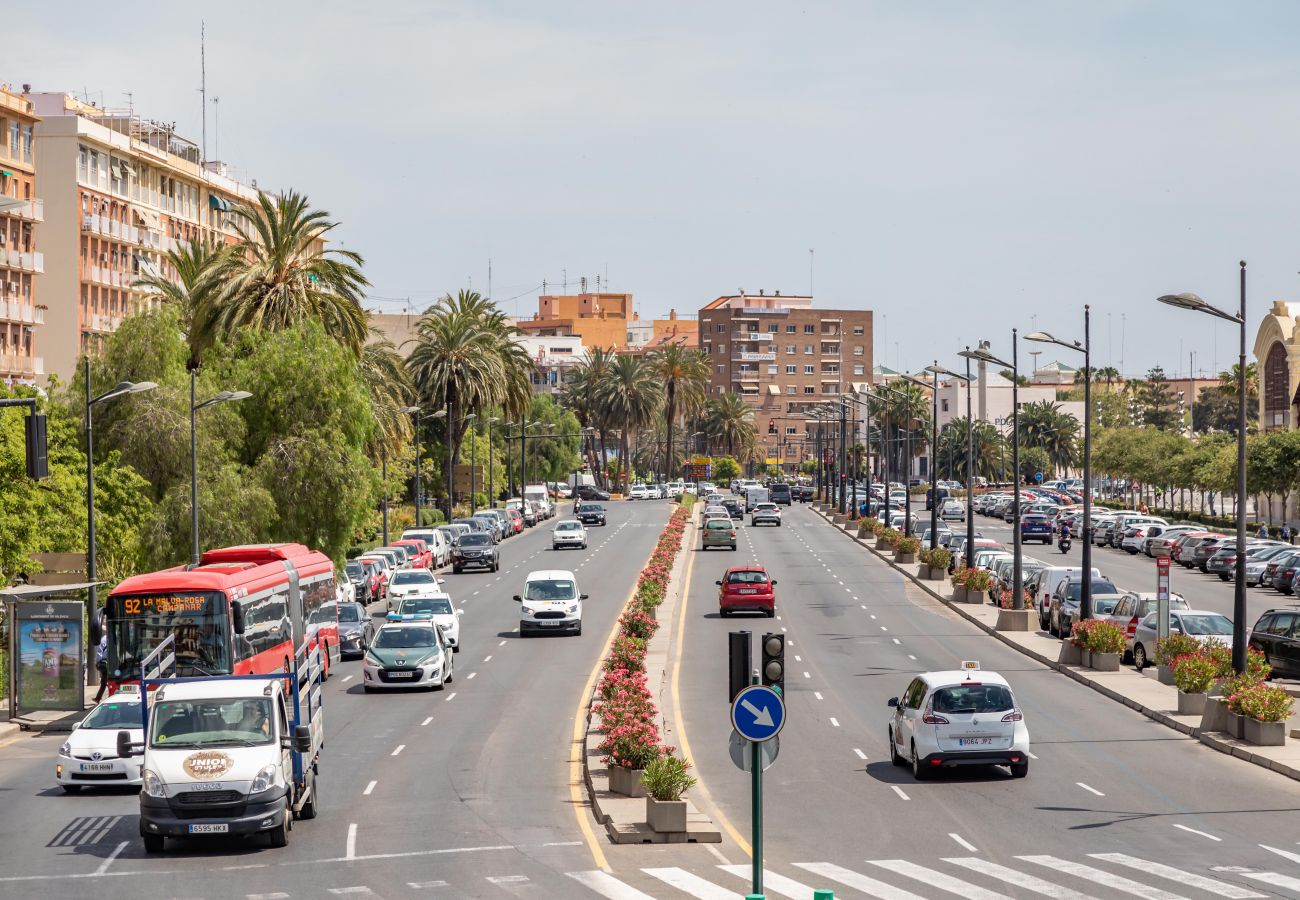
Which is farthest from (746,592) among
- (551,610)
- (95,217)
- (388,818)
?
(95,217)

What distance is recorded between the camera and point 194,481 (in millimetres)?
45281

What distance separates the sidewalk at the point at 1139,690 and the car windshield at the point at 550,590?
12.3 metres

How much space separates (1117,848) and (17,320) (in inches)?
3030

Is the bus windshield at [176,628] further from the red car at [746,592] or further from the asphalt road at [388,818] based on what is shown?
the red car at [746,592]

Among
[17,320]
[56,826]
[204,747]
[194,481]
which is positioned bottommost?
[56,826]

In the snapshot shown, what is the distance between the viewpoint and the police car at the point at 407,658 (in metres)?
37.8

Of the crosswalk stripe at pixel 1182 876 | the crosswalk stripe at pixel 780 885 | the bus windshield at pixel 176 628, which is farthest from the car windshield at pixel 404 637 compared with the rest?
the crosswalk stripe at pixel 1182 876

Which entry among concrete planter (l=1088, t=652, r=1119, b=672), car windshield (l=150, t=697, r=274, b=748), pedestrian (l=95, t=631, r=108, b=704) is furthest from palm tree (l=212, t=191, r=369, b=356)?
car windshield (l=150, t=697, r=274, b=748)

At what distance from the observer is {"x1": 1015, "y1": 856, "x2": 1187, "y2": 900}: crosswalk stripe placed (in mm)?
17578

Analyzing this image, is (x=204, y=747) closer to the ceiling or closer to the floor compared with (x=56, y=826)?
closer to the ceiling

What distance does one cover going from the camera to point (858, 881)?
1845cm

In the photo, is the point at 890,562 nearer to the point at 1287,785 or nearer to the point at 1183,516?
the point at 1183,516

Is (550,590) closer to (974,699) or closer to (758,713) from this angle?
(974,699)

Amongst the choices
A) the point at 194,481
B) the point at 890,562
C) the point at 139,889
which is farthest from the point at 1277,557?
the point at 139,889
